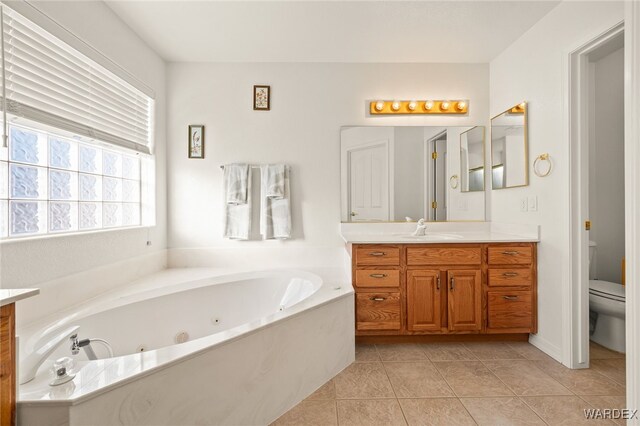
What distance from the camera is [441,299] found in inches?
92.6

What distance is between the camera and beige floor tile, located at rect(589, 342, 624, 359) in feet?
7.18

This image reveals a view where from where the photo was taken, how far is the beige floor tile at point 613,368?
6.22 ft

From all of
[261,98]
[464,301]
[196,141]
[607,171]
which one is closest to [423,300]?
[464,301]

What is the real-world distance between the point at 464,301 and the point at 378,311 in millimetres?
663

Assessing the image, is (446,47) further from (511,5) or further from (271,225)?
(271,225)

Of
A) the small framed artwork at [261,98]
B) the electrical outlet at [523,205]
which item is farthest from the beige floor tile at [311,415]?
the small framed artwork at [261,98]

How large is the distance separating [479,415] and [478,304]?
927 mm

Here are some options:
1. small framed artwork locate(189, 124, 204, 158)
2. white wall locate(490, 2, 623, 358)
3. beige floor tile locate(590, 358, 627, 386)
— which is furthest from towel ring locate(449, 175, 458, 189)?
small framed artwork locate(189, 124, 204, 158)

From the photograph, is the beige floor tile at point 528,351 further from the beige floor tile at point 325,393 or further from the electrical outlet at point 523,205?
the beige floor tile at point 325,393

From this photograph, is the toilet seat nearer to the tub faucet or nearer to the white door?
the white door

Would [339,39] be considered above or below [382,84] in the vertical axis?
above

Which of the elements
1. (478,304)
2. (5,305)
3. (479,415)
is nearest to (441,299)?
(478,304)

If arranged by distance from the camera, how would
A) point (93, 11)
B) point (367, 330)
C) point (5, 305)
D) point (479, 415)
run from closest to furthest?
point (5, 305) < point (479, 415) < point (93, 11) < point (367, 330)

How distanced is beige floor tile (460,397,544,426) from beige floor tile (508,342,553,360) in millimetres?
642
